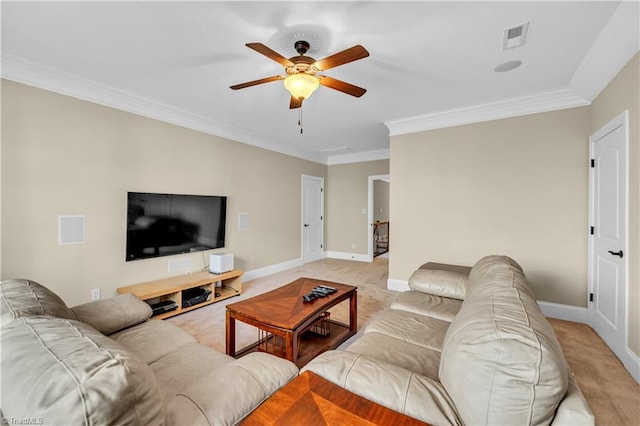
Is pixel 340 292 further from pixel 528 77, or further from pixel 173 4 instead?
pixel 528 77

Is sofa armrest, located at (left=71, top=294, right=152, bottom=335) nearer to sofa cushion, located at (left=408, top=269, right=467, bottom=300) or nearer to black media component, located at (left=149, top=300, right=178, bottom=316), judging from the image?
black media component, located at (left=149, top=300, right=178, bottom=316)

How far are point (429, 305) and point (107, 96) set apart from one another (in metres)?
3.92

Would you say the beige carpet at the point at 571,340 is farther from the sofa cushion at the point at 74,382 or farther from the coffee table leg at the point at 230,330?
the sofa cushion at the point at 74,382

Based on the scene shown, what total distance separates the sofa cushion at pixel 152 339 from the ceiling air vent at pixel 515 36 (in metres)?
3.16

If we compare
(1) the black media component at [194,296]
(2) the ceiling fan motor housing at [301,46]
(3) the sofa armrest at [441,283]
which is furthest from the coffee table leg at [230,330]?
(2) the ceiling fan motor housing at [301,46]

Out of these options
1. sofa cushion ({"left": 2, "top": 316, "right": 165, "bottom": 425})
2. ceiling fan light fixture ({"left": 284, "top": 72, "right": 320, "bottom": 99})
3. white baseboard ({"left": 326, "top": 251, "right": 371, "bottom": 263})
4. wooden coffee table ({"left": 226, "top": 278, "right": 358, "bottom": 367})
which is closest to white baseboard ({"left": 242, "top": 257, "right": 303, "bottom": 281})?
white baseboard ({"left": 326, "top": 251, "right": 371, "bottom": 263})

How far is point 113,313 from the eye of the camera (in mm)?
1847

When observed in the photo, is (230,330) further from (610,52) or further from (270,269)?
(610,52)

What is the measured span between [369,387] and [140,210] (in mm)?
3337

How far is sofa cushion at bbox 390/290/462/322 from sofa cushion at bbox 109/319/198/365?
5.37 feet

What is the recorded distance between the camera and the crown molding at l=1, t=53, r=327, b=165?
2513 mm

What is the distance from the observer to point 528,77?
280cm

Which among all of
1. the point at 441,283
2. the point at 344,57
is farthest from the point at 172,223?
the point at 441,283

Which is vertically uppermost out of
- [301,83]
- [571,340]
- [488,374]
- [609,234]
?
[301,83]
